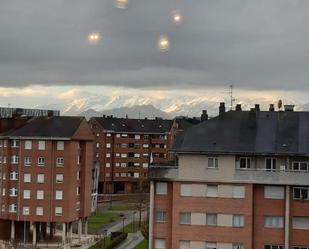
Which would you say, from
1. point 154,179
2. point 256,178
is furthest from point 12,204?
point 256,178

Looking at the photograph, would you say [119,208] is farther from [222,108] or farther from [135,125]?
[222,108]

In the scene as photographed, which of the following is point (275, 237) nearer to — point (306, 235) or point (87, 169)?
point (306, 235)

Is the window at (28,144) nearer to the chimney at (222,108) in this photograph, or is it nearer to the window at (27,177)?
the window at (27,177)

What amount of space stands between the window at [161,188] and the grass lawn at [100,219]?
38738mm

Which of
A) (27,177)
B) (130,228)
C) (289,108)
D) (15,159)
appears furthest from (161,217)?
(130,228)

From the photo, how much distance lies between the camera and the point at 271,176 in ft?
122

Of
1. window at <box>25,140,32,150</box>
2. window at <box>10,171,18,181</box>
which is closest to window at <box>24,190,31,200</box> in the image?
window at <box>10,171,18,181</box>

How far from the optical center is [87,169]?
68.6 m

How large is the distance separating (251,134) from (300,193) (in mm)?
4896

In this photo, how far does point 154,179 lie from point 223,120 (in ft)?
20.3

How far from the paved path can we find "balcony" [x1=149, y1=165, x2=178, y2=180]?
2518 centimetres

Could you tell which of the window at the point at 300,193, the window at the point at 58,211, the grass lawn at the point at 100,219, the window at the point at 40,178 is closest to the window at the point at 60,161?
the window at the point at 40,178

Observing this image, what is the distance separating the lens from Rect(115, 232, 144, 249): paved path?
207 feet

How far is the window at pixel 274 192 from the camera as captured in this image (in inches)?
1470
